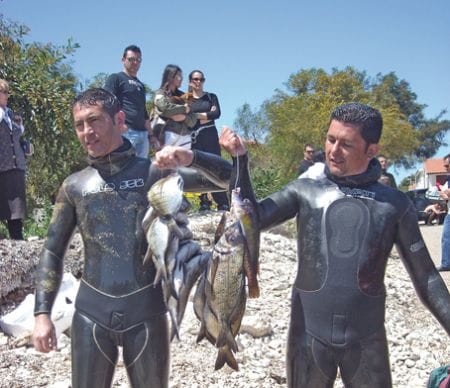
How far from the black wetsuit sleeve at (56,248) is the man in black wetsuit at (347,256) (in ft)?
2.95

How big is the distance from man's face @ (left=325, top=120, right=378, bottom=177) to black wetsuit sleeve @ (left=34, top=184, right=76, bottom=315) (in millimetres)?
1327

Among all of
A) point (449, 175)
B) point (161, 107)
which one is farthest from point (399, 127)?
point (161, 107)

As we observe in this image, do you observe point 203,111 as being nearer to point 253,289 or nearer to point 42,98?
point 42,98

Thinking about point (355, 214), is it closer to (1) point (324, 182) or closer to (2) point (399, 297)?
(1) point (324, 182)

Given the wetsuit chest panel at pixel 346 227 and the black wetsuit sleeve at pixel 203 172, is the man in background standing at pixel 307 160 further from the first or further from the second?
the wetsuit chest panel at pixel 346 227

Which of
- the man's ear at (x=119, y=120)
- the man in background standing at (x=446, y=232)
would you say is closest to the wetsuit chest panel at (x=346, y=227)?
the man's ear at (x=119, y=120)

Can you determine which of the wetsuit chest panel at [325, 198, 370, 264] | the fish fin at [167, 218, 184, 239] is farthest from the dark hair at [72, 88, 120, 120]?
the wetsuit chest panel at [325, 198, 370, 264]

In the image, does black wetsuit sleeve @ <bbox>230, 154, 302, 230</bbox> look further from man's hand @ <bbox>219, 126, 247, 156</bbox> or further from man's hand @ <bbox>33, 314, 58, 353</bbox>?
man's hand @ <bbox>33, 314, 58, 353</bbox>

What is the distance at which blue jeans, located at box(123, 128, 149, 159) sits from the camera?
6766mm

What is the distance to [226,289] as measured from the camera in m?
2.46

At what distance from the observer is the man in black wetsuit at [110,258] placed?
273cm

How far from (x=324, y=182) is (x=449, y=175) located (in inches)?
263

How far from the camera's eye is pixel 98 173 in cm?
291

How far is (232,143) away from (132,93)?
14.1 feet
